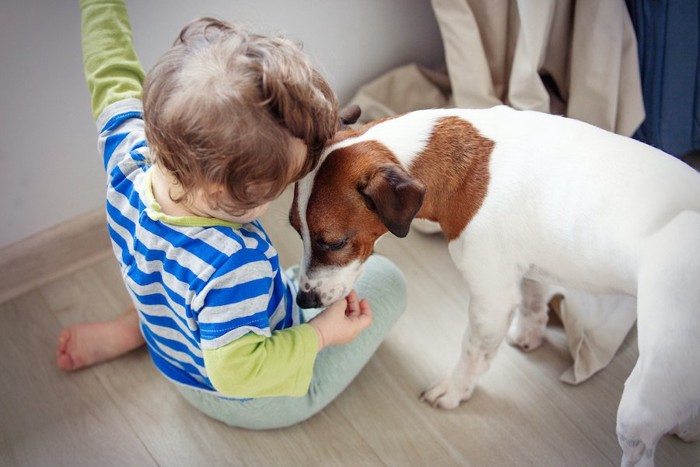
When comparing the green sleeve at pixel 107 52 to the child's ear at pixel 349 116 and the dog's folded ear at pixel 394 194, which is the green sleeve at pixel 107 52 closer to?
the child's ear at pixel 349 116

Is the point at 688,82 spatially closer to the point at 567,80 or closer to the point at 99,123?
the point at 567,80

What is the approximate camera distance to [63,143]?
67.9 inches

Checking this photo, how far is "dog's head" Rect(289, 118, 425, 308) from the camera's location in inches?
46.6

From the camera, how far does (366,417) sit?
1571 millimetres

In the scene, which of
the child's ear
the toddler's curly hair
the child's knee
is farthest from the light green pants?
the toddler's curly hair

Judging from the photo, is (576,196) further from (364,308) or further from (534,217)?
(364,308)

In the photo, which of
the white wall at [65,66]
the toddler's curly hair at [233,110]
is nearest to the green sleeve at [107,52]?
the white wall at [65,66]

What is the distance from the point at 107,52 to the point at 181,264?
474mm

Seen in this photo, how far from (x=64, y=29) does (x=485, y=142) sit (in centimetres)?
94

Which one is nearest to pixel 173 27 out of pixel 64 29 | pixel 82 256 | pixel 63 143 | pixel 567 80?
pixel 64 29

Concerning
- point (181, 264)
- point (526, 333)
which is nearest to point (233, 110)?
point (181, 264)

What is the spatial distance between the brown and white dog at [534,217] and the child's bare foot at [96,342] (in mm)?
496

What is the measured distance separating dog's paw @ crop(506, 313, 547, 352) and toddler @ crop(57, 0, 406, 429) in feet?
0.97

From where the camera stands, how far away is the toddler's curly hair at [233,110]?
978 millimetres
